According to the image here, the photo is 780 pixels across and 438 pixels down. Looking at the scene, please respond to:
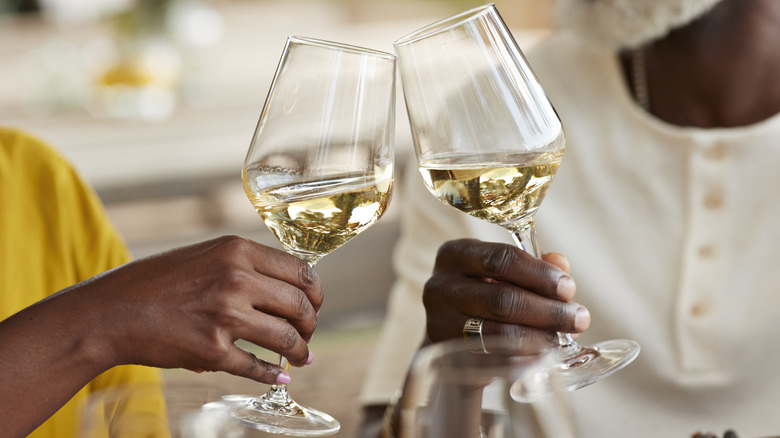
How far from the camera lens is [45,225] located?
97 centimetres

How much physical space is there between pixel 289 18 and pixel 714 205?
369 cm

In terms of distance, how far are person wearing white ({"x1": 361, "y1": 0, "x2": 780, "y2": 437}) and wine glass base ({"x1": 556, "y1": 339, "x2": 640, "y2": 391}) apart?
16.8 inches

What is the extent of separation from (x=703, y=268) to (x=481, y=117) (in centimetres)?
65

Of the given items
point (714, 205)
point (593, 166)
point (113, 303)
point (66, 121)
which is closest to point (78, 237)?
point (113, 303)

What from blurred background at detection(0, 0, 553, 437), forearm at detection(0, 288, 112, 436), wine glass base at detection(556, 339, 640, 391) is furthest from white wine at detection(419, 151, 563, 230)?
blurred background at detection(0, 0, 553, 437)

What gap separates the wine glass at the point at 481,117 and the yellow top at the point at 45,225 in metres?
0.49

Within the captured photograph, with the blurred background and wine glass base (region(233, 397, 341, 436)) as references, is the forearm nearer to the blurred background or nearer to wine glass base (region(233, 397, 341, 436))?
wine glass base (region(233, 397, 341, 436))

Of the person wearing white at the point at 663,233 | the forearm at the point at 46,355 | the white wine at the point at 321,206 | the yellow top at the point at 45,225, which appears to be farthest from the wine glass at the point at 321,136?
the person wearing white at the point at 663,233

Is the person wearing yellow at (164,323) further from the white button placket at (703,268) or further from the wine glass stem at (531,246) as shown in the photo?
the white button placket at (703,268)

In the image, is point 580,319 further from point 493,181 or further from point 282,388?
point 282,388

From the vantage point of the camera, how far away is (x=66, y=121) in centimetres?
296

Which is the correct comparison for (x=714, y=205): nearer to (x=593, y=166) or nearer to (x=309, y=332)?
(x=593, y=166)

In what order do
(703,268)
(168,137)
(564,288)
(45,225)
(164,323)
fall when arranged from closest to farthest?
(164,323)
(564,288)
(45,225)
(703,268)
(168,137)

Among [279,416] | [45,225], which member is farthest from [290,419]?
[45,225]
